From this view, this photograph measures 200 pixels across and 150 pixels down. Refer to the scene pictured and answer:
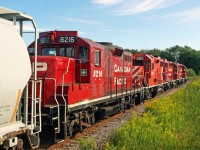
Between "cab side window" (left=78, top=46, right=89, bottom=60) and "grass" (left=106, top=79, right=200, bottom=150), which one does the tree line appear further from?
"grass" (left=106, top=79, right=200, bottom=150)

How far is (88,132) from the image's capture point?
12.2 meters

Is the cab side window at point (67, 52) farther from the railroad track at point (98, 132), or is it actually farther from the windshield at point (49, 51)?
the railroad track at point (98, 132)

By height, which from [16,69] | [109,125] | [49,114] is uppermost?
[16,69]

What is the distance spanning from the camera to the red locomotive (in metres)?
10.3

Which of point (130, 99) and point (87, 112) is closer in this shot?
point (87, 112)

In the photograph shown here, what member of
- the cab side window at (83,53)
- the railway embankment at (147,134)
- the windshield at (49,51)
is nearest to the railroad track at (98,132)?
the railway embankment at (147,134)

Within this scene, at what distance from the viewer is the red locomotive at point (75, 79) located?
1028 cm

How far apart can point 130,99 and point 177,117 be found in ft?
24.2

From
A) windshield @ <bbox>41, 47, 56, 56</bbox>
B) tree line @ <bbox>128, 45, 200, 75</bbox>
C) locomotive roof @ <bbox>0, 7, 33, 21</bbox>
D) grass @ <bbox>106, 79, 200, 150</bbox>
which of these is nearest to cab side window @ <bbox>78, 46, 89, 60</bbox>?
windshield @ <bbox>41, 47, 56, 56</bbox>

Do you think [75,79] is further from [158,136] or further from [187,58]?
[187,58]

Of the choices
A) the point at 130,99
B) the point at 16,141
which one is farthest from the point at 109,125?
the point at 16,141

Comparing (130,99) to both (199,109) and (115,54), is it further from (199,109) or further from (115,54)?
(199,109)

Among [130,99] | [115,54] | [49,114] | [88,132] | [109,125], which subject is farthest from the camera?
[130,99]

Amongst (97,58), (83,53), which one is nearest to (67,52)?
(83,53)
